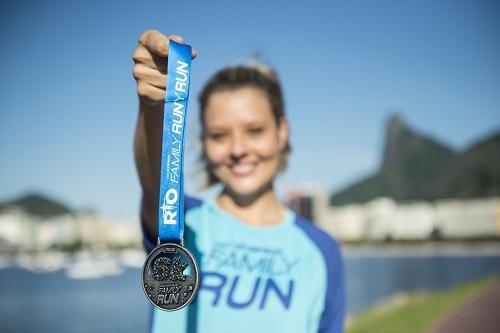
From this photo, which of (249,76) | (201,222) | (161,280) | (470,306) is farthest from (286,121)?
(470,306)

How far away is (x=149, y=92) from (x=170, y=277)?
1.55ft

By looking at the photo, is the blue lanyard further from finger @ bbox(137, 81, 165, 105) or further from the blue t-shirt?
the blue t-shirt

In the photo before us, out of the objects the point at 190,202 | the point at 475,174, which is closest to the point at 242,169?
the point at 190,202

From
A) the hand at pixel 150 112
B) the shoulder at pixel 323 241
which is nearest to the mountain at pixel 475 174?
the shoulder at pixel 323 241

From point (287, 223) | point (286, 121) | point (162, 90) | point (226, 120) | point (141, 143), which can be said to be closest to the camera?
point (162, 90)

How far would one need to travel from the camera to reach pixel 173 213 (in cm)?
118

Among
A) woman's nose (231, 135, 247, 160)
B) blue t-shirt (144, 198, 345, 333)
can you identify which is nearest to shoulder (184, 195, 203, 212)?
blue t-shirt (144, 198, 345, 333)

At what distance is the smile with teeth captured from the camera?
1.94m

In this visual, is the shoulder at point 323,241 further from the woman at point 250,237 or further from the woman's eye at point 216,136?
the woman's eye at point 216,136

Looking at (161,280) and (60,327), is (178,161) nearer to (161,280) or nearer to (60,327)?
(161,280)

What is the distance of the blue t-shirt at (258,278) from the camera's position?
1704 mm

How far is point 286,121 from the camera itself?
86.0 inches

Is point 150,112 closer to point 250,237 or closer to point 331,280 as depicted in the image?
point 250,237

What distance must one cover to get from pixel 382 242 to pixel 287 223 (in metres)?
140
